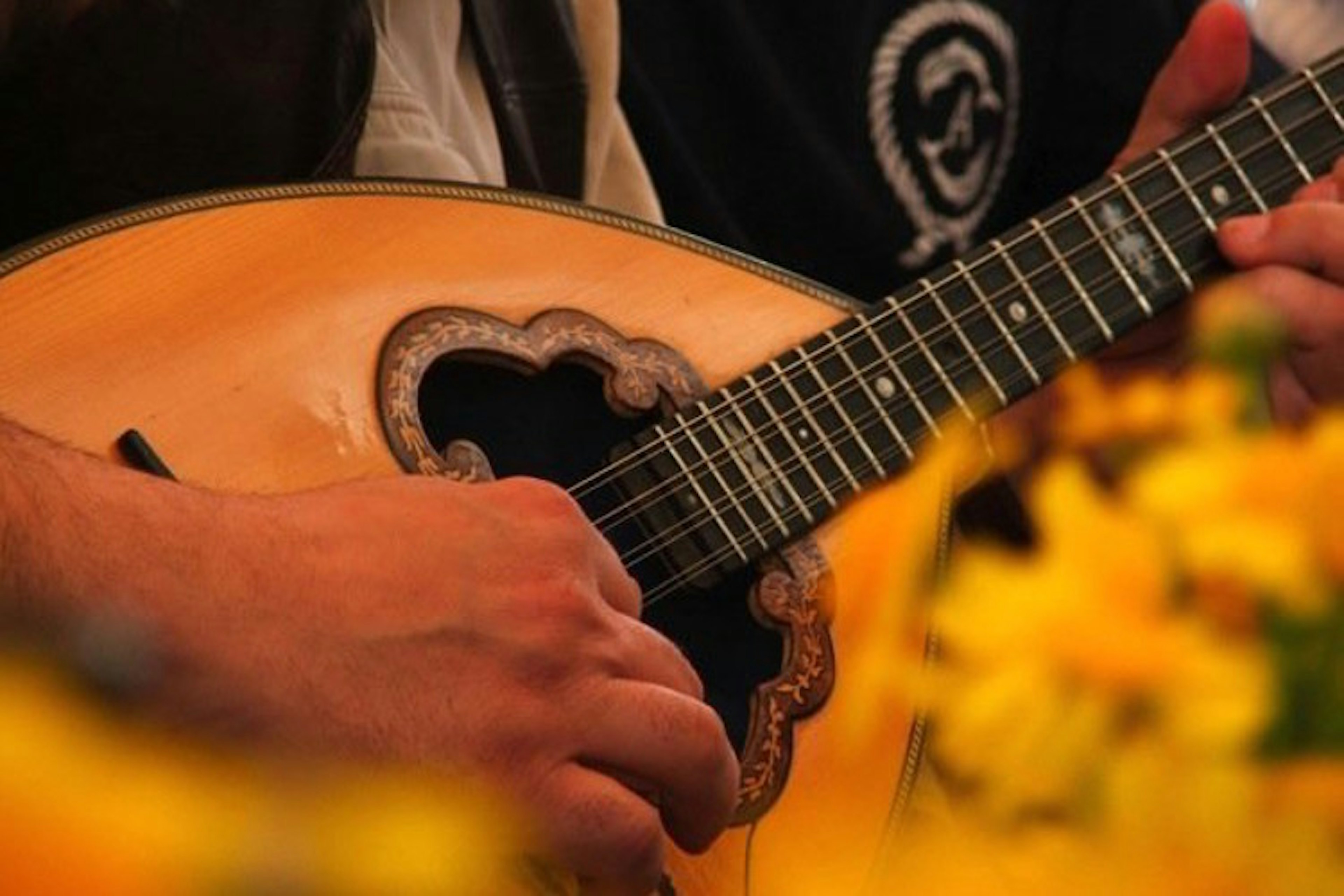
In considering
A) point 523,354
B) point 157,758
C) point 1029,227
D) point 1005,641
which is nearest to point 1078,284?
point 1029,227

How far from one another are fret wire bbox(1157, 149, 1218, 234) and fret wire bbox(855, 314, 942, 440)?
0.22m

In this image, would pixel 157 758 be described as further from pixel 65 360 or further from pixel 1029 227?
pixel 1029 227

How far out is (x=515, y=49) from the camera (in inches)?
45.9

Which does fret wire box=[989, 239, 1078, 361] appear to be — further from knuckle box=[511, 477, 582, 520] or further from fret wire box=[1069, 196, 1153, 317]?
knuckle box=[511, 477, 582, 520]

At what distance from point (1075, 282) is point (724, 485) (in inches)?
10.1

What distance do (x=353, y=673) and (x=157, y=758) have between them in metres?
0.40

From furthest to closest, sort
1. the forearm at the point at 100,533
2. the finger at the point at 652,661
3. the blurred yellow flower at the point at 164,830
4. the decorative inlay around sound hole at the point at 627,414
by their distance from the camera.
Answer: the decorative inlay around sound hole at the point at 627,414, the finger at the point at 652,661, the forearm at the point at 100,533, the blurred yellow flower at the point at 164,830

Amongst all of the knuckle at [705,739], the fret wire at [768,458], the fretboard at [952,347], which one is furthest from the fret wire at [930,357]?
the knuckle at [705,739]

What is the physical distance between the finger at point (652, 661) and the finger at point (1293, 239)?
1.59ft

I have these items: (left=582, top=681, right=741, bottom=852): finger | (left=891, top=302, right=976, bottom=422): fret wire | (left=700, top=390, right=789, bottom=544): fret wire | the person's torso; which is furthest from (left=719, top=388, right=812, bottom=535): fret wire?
the person's torso

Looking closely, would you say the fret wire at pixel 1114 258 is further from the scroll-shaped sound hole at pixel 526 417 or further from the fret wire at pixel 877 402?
the scroll-shaped sound hole at pixel 526 417

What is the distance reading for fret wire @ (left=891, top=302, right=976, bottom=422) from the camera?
1011 millimetres

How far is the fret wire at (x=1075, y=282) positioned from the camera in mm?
1064

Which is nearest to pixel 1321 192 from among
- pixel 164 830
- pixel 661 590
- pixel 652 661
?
pixel 661 590
